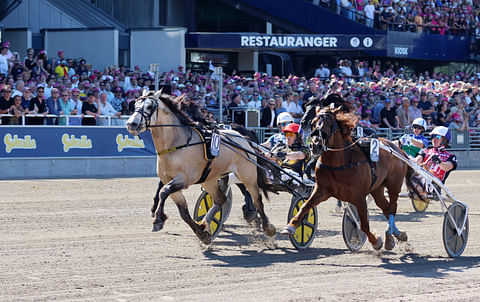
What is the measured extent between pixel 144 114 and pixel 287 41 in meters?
17.5

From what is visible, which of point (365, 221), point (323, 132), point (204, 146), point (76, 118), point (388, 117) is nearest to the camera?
point (323, 132)

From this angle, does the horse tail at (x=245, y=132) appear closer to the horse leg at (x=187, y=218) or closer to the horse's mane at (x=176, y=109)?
the horse's mane at (x=176, y=109)

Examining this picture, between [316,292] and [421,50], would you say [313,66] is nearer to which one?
[421,50]

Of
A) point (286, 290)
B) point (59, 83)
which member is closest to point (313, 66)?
point (59, 83)

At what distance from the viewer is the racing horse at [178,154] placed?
8.09 metres

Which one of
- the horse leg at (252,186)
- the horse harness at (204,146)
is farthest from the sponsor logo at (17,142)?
the horse harness at (204,146)

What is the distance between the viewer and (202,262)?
7.71 m

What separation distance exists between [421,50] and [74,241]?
24.9 meters

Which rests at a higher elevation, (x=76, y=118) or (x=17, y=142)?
(x=76, y=118)

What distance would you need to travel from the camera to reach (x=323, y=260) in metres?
7.93

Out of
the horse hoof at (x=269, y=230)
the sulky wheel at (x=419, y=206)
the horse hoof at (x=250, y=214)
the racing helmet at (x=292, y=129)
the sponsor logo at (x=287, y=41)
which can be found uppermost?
the sponsor logo at (x=287, y=41)

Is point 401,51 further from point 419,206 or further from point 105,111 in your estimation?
point 419,206

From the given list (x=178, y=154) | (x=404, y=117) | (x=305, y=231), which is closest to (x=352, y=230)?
(x=305, y=231)

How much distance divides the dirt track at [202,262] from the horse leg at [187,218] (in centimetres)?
16
